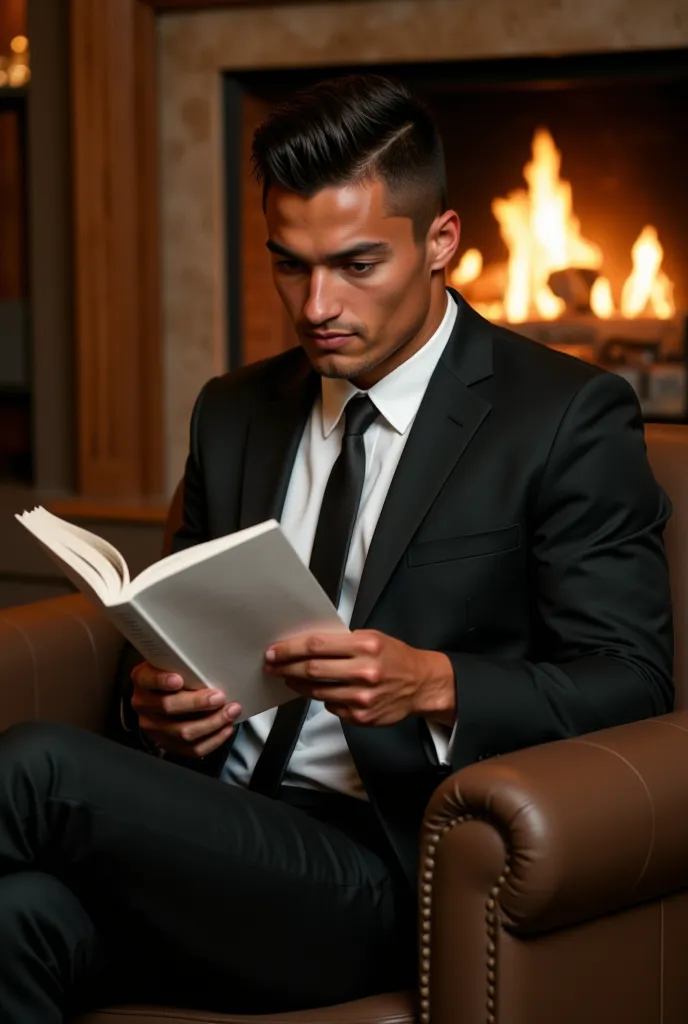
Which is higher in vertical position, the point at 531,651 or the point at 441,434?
the point at 441,434

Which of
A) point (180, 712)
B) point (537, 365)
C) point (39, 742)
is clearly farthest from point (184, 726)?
point (537, 365)

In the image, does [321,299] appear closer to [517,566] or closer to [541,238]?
[517,566]

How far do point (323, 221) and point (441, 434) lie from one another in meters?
0.26

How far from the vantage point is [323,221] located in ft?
5.03

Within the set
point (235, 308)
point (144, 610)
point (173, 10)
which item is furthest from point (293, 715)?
point (173, 10)

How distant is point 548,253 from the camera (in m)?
3.45

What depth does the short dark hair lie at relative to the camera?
1.53 meters

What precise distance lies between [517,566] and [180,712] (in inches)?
15.2

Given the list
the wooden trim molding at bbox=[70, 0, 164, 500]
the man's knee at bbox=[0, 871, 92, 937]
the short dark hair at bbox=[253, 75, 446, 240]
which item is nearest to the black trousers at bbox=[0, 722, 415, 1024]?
the man's knee at bbox=[0, 871, 92, 937]

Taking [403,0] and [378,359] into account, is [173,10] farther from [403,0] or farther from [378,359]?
[378,359]

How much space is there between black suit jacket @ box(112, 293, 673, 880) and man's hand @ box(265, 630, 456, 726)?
5 centimetres

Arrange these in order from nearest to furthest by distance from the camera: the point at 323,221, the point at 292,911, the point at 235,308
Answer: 1. the point at 292,911
2. the point at 323,221
3. the point at 235,308

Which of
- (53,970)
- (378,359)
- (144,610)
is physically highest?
(378,359)

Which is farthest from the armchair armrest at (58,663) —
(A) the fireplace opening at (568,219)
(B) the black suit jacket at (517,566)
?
(A) the fireplace opening at (568,219)
